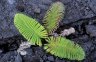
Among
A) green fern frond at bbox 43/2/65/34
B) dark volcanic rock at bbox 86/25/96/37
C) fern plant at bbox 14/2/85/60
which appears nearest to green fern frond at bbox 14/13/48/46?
fern plant at bbox 14/2/85/60

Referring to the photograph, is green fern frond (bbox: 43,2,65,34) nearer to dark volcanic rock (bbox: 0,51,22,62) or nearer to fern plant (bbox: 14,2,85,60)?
fern plant (bbox: 14,2,85,60)

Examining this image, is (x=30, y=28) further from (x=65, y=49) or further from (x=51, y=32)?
(x=65, y=49)

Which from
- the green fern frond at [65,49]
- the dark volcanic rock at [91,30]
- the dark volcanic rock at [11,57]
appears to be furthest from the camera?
the dark volcanic rock at [91,30]

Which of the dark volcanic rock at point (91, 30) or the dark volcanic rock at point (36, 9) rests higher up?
the dark volcanic rock at point (36, 9)

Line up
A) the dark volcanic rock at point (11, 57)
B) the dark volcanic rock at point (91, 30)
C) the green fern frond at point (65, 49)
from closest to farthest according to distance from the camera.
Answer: the green fern frond at point (65, 49)
the dark volcanic rock at point (11, 57)
the dark volcanic rock at point (91, 30)

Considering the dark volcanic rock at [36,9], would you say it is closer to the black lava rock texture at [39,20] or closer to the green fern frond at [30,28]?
the black lava rock texture at [39,20]

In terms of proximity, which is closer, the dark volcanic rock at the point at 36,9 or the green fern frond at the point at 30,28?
the green fern frond at the point at 30,28

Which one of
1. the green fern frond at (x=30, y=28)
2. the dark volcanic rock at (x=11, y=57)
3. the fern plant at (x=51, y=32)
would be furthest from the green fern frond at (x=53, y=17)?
the dark volcanic rock at (x=11, y=57)
